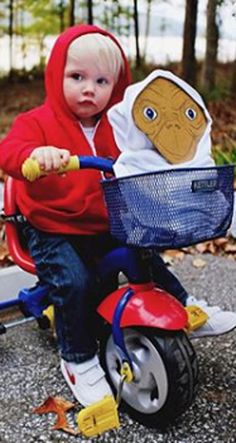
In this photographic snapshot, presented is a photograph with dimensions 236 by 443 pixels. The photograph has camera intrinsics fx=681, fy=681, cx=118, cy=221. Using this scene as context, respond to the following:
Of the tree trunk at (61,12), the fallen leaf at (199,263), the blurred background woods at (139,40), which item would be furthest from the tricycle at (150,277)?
the tree trunk at (61,12)

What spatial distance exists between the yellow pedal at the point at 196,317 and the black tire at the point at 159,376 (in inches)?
9.3

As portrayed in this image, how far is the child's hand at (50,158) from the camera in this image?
167 centimetres

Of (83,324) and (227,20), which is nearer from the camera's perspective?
(83,324)

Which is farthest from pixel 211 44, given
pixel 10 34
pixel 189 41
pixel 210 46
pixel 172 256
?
pixel 172 256

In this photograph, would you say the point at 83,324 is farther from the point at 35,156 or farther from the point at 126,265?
the point at 35,156

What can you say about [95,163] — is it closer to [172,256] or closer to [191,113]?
[191,113]

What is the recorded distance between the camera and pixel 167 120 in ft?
5.87

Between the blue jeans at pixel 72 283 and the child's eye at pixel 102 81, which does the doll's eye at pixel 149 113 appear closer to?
the child's eye at pixel 102 81

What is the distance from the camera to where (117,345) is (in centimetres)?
189

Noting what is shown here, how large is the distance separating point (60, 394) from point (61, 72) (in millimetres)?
968

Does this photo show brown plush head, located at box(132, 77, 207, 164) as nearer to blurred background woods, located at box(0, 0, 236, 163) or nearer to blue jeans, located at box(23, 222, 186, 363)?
blue jeans, located at box(23, 222, 186, 363)

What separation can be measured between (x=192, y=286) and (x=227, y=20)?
164 inches

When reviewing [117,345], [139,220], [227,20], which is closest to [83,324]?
[117,345]

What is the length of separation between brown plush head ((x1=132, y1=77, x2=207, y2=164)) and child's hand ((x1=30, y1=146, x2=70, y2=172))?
0.72 ft
